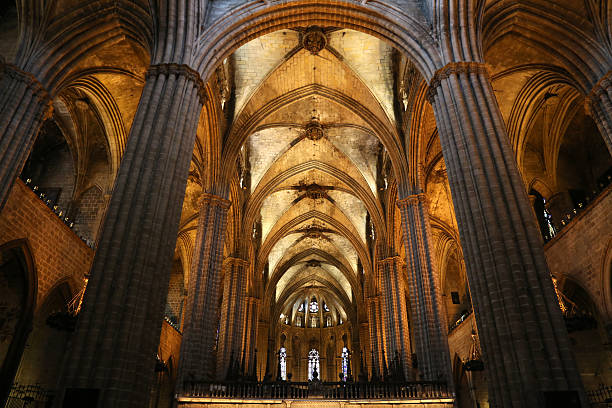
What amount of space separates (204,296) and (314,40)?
35.1 feet

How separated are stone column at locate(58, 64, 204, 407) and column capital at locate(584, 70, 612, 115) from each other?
34.2 ft

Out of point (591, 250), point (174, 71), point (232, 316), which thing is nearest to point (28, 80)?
point (174, 71)

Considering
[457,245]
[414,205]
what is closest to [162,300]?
[414,205]

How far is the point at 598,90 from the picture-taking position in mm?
11086

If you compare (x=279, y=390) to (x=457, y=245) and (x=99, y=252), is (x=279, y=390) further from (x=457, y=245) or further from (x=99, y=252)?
(x=457, y=245)

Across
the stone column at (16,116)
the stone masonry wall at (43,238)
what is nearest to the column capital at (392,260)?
the stone masonry wall at (43,238)

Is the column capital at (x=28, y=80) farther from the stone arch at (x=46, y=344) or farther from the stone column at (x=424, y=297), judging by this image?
the stone column at (x=424, y=297)

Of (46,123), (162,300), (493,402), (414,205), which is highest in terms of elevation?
(46,123)

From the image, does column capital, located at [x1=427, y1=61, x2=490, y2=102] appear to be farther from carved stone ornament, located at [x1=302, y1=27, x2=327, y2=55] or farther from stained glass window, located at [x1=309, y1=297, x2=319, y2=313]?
stained glass window, located at [x1=309, y1=297, x2=319, y2=313]

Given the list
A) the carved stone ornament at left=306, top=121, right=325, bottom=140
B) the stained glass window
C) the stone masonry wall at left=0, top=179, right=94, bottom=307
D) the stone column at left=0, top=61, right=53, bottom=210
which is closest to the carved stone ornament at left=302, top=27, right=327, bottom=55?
the carved stone ornament at left=306, top=121, right=325, bottom=140

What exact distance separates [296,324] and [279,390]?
30.2 metres

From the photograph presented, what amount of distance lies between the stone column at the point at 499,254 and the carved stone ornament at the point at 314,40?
25.6 feet

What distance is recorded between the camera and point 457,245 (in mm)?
22906

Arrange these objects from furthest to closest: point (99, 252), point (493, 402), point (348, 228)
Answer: point (348, 228) < point (99, 252) < point (493, 402)
